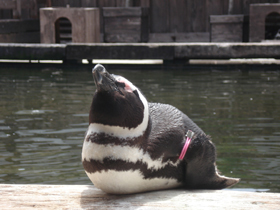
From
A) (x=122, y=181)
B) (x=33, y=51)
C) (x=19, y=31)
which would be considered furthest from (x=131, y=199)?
(x=19, y=31)

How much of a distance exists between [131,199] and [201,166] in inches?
20.4

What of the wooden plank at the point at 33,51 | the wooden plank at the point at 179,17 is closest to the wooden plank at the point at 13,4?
the wooden plank at the point at 33,51

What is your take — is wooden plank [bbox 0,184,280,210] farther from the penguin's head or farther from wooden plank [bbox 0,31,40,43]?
wooden plank [bbox 0,31,40,43]

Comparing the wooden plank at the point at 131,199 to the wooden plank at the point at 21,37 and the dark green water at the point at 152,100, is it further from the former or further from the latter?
the wooden plank at the point at 21,37

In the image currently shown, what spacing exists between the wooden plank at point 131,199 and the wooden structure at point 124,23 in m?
10.0

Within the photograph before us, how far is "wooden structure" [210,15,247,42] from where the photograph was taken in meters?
12.1

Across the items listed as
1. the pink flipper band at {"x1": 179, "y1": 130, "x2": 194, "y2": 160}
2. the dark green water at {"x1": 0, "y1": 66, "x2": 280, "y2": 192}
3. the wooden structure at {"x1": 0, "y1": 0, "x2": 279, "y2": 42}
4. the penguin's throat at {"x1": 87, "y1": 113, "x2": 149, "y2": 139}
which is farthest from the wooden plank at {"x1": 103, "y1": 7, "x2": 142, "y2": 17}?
the penguin's throat at {"x1": 87, "y1": 113, "x2": 149, "y2": 139}

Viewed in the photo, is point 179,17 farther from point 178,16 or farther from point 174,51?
point 174,51

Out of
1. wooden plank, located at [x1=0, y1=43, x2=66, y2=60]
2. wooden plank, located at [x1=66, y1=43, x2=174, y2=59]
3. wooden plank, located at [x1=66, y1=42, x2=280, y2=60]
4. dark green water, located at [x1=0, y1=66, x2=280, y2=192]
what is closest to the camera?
dark green water, located at [x1=0, y1=66, x2=280, y2=192]

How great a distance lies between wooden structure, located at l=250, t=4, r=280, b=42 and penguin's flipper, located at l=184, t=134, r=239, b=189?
31.6 feet

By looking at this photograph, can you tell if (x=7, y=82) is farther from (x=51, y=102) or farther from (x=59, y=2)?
(x=59, y=2)

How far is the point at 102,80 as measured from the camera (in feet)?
8.07

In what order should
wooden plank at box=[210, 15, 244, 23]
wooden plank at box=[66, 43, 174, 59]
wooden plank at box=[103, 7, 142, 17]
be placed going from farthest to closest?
wooden plank at box=[103, 7, 142, 17], wooden plank at box=[210, 15, 244, 23], wooden plank at box=[66, 43, 174, 59]

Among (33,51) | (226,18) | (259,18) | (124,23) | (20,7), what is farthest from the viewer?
(20,7)
